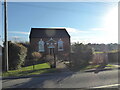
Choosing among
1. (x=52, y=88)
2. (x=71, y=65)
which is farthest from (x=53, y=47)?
(x=52, y=88)

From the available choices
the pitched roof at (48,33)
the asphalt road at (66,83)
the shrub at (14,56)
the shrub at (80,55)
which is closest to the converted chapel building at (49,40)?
the pitched roof at (48,33)

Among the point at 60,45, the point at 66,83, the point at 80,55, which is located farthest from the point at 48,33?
the point at 66,83

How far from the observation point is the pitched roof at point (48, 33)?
26.6 metres

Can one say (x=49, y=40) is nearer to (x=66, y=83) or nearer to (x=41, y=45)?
(x=41, y=45)

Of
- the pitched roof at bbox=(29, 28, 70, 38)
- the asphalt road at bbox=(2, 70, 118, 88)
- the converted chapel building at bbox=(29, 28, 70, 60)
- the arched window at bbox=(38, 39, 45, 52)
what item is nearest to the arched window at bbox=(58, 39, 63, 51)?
the converted chapel building at bbox=(29, 28, 70, 60)

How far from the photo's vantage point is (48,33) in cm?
2767

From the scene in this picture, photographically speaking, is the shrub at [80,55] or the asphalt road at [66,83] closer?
the asphalt road at [66,83]

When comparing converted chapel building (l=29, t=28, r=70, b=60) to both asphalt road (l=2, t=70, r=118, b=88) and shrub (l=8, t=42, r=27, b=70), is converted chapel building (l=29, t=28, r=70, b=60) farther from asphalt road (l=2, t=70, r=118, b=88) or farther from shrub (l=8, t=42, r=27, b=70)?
asphalt road (l=2, t=70, r=118, b=88)

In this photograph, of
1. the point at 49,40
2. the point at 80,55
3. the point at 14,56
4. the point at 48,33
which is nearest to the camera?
the point at 14,56

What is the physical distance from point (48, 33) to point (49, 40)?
2.01 metres

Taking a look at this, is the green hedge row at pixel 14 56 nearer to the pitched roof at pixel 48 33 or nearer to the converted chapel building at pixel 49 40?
the converted chapel building at pixel 49 40

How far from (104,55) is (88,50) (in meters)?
2.84

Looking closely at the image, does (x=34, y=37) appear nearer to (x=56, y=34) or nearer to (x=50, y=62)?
(x=56, y=34)

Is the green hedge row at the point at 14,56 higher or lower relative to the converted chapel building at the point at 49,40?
lower
